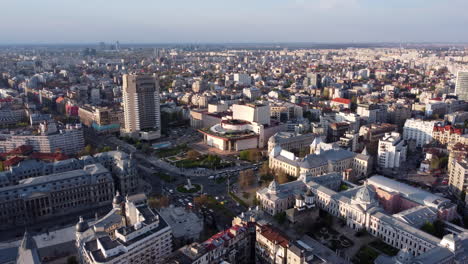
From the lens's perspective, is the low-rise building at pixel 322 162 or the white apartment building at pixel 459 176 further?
the low-rise building at pixel 322 162

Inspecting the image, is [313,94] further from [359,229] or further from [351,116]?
[359,229]

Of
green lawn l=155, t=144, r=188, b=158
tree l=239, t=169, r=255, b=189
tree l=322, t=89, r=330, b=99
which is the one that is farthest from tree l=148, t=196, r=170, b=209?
tree l=322, t=89, r=330, b=99

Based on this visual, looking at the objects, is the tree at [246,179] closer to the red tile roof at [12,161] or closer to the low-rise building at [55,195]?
the low-rise building at [55,195]

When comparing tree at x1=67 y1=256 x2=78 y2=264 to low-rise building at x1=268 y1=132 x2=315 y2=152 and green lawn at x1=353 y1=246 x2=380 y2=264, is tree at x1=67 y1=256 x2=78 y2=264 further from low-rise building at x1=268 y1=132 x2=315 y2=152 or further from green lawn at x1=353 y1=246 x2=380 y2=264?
low-rise building at x1=268 y1=132 x2=315 y2=152

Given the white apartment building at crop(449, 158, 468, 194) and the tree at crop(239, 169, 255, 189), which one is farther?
the tree at crop(239, 169, 255, 189)

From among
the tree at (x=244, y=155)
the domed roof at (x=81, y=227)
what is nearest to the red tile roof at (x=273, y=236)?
the domed roof at (x=81, y=227)

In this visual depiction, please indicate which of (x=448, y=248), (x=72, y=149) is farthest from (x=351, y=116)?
(x=72, y=149)
